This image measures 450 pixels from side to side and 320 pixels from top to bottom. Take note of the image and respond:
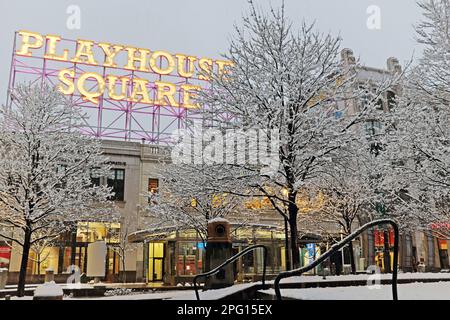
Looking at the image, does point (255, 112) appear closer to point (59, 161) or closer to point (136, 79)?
point (59, 161)

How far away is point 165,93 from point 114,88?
3.95 metres

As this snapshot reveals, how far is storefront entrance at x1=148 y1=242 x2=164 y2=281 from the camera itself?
29281mm

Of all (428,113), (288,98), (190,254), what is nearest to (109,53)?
(190,254)

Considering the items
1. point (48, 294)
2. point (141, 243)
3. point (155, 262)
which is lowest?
point (48, 294)

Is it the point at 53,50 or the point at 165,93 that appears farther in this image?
the point at 165,93

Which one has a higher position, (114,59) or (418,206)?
(114,59)

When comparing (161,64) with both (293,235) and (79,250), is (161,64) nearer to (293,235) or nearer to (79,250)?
(79,250)

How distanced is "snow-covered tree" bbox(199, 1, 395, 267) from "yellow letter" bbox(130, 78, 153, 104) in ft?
63.7

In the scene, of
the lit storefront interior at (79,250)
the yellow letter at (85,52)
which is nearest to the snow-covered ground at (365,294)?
the lit storefront interior at (79,250)

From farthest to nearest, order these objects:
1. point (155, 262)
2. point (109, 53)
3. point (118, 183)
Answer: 1. point (109, 53)
2. point (118, 183)
3. point (155, 262)

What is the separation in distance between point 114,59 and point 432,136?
27.0m

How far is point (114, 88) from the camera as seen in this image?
32938 millimetres
